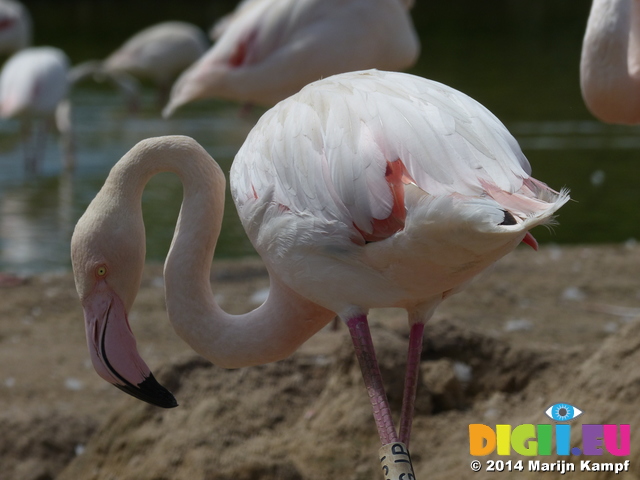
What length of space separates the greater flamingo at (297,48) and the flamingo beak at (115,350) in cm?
231

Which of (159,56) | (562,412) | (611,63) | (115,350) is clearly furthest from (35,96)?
(562,412)

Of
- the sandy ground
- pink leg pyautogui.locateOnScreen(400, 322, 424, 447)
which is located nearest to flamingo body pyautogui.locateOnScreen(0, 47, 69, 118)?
the sandy ground

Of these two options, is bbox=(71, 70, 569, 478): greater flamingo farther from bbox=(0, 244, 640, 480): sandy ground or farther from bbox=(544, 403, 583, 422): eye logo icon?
bbox=(544, 403, 583, 422): eye logo icon

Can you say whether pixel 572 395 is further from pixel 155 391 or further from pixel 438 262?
pixel 155 391

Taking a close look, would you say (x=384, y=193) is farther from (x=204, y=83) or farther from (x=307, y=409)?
(x=204, y=83)

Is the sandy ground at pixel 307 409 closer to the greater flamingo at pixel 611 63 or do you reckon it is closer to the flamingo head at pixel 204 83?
the greater flamingo at pixel 611 63

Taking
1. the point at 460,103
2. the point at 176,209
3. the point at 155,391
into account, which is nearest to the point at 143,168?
the point at 155,391

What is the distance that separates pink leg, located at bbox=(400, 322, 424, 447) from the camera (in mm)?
2904

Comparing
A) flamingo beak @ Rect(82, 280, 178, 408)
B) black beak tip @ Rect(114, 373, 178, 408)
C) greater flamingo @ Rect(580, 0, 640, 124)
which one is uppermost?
greater flamingo @ Rect(580, 0, 640, 124)

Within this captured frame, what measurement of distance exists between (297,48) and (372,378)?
9.24ft

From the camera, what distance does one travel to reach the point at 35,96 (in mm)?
9688

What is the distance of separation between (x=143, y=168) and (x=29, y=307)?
291cm

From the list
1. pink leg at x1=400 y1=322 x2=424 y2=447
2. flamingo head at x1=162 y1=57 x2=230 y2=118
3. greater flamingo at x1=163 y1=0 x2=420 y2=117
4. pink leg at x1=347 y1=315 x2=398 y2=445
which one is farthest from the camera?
flamingo head at x1=162 y1=57 x2=230 y2=118

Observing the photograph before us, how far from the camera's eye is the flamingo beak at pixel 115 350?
9.62 feet
